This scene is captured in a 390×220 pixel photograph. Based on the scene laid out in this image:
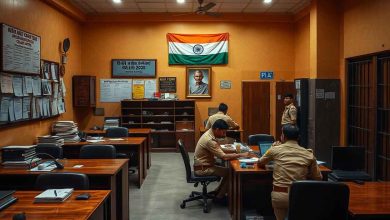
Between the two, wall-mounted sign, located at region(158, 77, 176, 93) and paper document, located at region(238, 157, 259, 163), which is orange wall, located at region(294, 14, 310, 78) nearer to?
wall-mounted sign, located at region(158, 77, 176, 93)

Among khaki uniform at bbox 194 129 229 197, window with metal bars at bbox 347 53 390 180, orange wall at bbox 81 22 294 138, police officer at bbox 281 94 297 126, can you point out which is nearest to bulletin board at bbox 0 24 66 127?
orange wall at bbox 81 22 294 138

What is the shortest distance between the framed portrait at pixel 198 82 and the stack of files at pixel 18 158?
6679mm

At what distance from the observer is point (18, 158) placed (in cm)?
481

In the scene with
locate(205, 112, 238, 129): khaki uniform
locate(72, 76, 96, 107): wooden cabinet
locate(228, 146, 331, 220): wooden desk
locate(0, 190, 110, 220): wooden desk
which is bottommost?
locate(228, 146, 331, 220): wooden desk

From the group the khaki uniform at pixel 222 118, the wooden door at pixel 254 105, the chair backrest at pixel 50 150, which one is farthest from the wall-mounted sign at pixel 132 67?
the chair backrest at pixel 50 150

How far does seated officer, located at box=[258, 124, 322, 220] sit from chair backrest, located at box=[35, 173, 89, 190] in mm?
1895

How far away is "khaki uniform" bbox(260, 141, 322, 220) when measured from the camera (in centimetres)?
394

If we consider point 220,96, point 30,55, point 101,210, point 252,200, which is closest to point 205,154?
point 252,200

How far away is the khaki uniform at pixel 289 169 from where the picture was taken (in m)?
3.94

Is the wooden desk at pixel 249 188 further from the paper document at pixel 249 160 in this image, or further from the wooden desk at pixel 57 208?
the wooden desk at pixel 57 208

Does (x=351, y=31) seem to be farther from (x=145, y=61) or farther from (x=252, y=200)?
(x=145, y=61)

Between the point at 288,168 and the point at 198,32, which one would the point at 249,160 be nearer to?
the point at 288,168

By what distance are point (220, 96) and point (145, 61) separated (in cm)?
236

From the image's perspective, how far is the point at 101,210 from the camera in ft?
11.6
